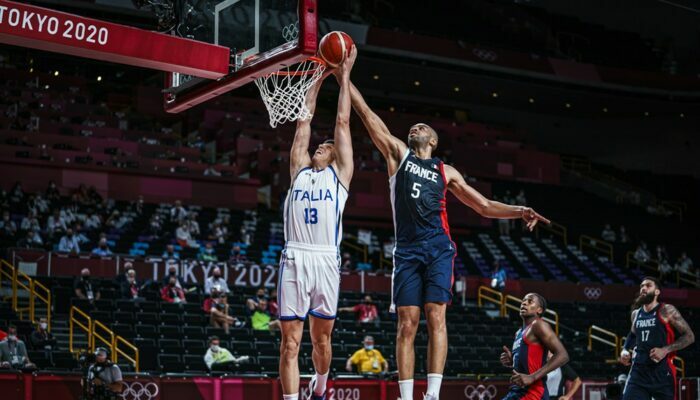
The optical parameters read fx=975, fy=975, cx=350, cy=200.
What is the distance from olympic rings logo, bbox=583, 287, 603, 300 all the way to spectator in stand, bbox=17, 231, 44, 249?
57.2 ft

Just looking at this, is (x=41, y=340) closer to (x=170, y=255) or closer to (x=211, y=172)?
(x=170, y=255)

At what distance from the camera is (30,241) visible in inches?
907

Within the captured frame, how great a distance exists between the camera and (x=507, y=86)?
4275cm

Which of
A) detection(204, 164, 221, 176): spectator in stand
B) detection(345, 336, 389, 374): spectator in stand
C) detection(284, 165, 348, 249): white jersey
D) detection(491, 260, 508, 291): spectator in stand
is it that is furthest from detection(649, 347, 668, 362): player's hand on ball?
detection(204, 164, 221, 176): spectator in stand

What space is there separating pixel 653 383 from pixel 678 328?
690 millimetres

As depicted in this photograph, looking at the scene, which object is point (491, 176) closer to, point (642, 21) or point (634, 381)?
point (642, 21)

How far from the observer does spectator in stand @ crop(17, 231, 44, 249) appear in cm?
2288

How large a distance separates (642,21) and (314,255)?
131ft

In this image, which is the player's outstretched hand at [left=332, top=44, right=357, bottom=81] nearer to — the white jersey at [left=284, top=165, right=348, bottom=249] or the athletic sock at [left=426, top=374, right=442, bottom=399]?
the white jersey at [left=284, top=165, right=348, bottom=249]

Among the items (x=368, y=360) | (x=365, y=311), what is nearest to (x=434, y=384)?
(x=368, y=360)

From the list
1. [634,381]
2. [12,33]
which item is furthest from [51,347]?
[634,381]

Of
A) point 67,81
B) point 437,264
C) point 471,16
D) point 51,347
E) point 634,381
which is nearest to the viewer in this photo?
point 437,264

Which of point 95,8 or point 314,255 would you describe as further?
point 95,8

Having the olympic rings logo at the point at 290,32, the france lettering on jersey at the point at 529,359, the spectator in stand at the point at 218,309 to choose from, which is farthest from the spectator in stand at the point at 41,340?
the france lettering on jersey at the point at 529,359
